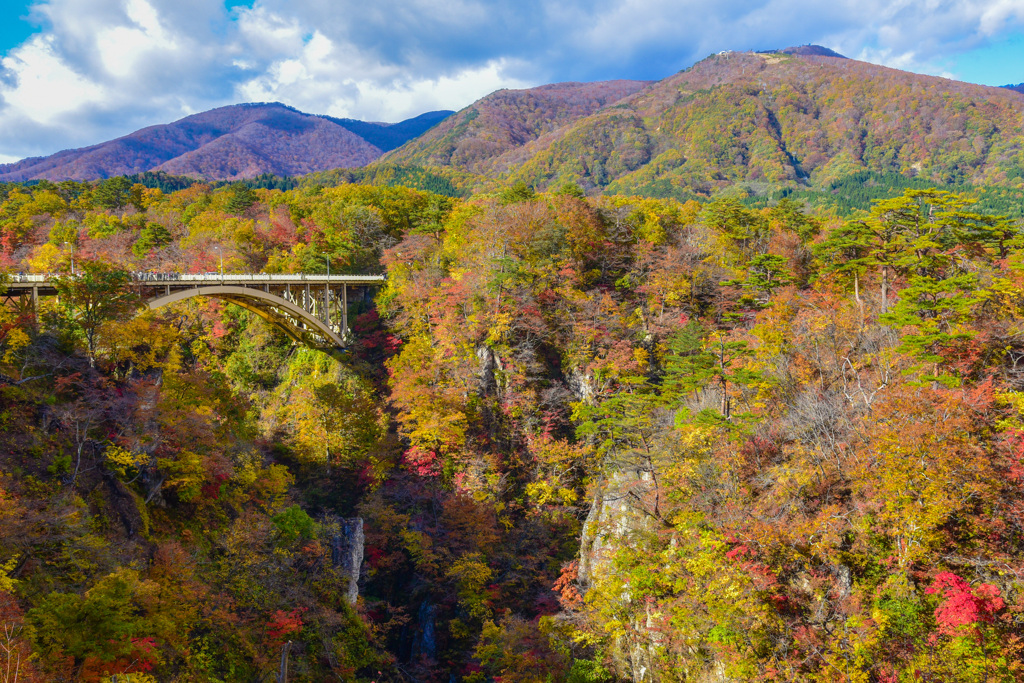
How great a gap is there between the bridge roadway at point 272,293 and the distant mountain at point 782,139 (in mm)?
59096

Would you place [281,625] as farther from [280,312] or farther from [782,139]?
[782,139]

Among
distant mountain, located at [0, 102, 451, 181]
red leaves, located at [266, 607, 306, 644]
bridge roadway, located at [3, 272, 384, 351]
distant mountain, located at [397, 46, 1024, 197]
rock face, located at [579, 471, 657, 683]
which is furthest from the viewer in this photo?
distant mountain, located at [0, 102, 451, 181]

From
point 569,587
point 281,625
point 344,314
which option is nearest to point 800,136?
point 344,314

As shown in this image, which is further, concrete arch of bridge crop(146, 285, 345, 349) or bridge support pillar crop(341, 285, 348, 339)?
bridge support pillar crop(341, 285, 348, 339)

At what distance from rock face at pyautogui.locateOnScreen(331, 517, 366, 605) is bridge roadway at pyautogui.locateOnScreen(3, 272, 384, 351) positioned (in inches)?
452

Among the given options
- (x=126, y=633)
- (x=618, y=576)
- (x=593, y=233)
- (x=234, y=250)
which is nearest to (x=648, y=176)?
(x=593, y=233)

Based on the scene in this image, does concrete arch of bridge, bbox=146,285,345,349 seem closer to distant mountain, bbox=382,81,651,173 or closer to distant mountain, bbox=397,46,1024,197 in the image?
distant mountain, bbox=397,46,1024,197

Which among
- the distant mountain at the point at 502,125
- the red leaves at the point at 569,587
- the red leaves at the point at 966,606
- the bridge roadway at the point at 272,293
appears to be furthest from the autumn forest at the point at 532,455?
the distant mountain at the point at 502,125

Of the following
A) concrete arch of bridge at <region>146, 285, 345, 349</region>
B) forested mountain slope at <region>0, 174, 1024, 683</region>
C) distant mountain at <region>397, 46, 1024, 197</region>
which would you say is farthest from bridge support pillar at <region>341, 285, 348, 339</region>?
distant mountain at <region>397, 46, 1024, 197</region>

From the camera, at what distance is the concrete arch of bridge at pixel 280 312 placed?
2285 centimetres

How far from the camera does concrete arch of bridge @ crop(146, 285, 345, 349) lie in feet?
75.0

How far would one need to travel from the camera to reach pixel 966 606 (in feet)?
36.5

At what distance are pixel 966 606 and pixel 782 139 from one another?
104 m

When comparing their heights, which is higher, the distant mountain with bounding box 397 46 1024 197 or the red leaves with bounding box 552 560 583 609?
the distant mountain with bounding box 397 46 1024 197
